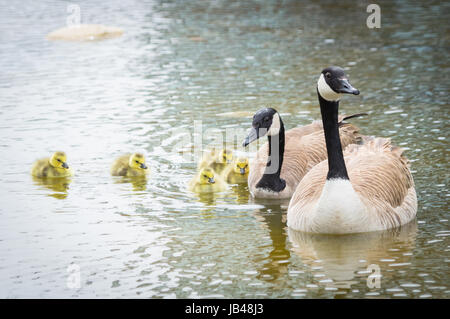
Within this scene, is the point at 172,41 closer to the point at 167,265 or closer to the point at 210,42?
the point at 210,42

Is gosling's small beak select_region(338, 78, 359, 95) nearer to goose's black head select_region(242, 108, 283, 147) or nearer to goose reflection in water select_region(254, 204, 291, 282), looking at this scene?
goose reflection in water select_region(254, 204, 291, 282)

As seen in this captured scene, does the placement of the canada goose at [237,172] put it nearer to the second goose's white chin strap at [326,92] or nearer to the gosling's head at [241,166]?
the gosling's head at [241,166]

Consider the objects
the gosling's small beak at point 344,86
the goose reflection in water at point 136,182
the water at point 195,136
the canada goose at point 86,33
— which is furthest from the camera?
the canada goose at point 86,33

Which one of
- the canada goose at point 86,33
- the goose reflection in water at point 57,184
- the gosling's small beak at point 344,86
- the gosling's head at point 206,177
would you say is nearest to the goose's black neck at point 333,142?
the gosling's small beak at point 344,86

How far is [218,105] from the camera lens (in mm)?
13117

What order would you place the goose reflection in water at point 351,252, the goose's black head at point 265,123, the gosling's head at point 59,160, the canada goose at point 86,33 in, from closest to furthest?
the goose reflection in water at point 351,252
the goose's black head at point 265,123
the gosling's head at point 59,160
the canada goose at point 86,33

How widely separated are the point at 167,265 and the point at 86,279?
2.30ft

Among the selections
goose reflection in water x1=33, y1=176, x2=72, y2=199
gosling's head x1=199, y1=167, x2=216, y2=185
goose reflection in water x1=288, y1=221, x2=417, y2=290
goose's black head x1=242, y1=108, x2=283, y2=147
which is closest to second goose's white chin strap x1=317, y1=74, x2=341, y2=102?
goose reflection in water x1=288, y1=221, x2=417, y2=290

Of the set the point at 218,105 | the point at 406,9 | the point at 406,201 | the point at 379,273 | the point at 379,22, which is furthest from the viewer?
the point at 406,9

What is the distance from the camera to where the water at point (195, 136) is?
7.14 metres

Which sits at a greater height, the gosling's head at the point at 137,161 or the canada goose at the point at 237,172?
the gosling's head at the point at 137,161

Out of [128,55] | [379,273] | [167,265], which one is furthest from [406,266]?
[128,55]

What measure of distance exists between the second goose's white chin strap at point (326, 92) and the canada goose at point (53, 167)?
3615 millimetres

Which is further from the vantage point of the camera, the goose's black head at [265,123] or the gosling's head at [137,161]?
the gosling's head at [137,161]
